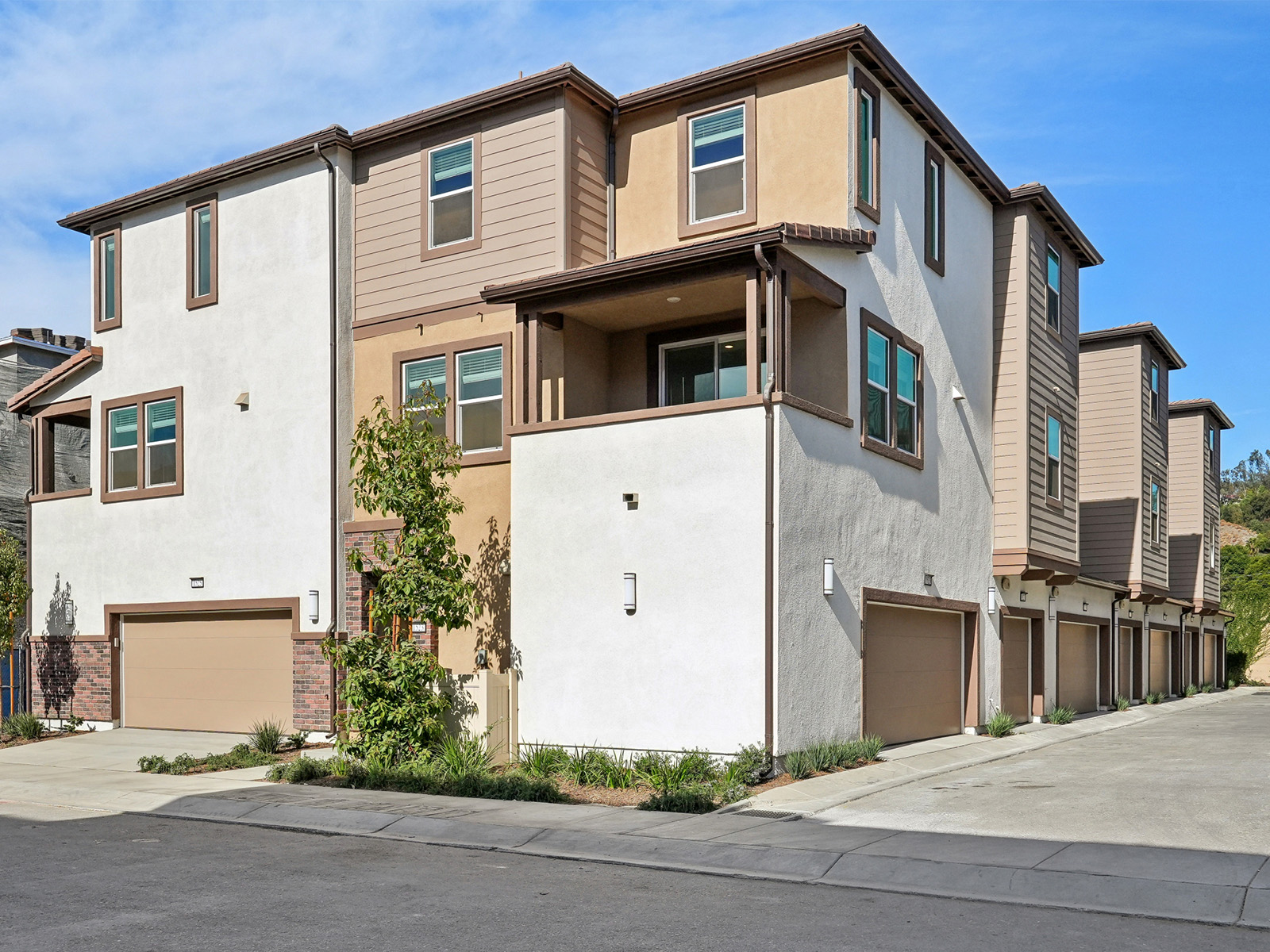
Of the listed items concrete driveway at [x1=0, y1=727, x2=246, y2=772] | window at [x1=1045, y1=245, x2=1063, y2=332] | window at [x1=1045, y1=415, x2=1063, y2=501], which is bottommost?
concrete driveway at [x1=0, y1=727, x2=246, y2=772]

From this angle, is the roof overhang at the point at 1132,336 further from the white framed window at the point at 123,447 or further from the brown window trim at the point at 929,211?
the white framed window at the point at 123,447

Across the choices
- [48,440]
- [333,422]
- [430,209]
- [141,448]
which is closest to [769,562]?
[333,422]

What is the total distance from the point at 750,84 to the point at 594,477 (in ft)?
20.5

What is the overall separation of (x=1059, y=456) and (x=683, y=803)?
1351 centimetres

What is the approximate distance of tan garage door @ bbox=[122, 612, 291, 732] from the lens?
1973 centimetres

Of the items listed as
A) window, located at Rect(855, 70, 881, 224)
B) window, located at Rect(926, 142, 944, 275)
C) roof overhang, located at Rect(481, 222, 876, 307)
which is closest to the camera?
roof overhang, located at Rect(481, 222, 876, 307)

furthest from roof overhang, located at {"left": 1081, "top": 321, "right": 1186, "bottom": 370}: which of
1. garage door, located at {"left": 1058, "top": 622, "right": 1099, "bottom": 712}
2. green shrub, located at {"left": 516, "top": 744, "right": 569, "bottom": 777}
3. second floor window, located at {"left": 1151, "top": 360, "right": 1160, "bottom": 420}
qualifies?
green shrub, located at {"left": 516, "top": 744, "right": 569, "bottom": 777}

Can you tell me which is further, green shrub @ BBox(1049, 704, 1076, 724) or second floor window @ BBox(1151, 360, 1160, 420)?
second floor window @ BBox(1151, 360, 1160, 420)

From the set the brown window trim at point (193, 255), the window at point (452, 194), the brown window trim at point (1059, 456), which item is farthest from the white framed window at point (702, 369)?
the brown window trim at point (193, 255)

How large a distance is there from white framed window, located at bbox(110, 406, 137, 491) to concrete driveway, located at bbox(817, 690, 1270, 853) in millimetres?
14826

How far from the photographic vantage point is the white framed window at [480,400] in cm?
1791

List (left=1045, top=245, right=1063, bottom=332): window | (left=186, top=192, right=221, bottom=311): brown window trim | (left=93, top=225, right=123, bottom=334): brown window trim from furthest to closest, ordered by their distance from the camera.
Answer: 1. (left=1045, top=245, right=1063, bottom=332): window
2. (left=93, top=225, right=123, bottom=334): brown window trim
3. (left=186, top=192, right=221, bottom=311): brown window trim

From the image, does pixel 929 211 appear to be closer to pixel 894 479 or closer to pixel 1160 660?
pixel 894 479

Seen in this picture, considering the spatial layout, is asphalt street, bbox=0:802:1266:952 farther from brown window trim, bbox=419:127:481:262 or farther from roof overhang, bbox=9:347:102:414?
roof overhang, bbox=9:347:102:414
